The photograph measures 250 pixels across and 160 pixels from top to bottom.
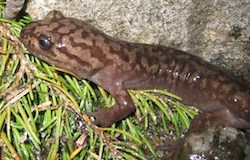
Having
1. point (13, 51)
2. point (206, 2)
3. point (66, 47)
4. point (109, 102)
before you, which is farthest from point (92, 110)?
point (206, 2)

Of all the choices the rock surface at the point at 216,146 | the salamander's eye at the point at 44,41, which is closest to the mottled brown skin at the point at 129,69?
the salamander's eye at the point at 44,41

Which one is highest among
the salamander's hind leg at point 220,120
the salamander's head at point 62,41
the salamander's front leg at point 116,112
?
the salamander's head at point 62,41

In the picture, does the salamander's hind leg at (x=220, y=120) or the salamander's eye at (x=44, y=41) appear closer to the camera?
the salamander's eye at (x=44, y=41)

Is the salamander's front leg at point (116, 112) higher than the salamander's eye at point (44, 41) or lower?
lower

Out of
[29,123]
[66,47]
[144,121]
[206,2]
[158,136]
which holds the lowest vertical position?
[158,136]

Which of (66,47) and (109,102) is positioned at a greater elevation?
(66,47)

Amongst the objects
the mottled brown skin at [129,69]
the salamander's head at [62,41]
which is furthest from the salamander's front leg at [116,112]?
the salamander's head at [62,41]

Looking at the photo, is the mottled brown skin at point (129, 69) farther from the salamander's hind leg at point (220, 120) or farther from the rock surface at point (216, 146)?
the rock surface at point (216, 146)

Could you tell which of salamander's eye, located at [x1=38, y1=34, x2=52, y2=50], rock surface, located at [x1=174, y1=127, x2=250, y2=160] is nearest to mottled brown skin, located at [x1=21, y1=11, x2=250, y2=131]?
salamander's eye, located at [x1=38, y1=34, x2=52, y2=50]

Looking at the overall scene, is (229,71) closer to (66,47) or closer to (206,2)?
(206,2)
